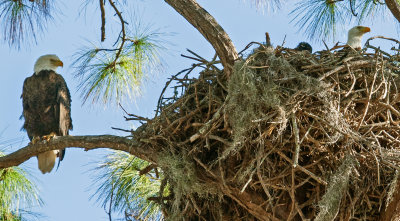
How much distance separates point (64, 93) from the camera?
5.29 m

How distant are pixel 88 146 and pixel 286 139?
1.24m

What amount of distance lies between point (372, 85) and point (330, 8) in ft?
5.03

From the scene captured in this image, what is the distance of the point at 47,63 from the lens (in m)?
5.50

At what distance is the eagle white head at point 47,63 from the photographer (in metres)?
5.46

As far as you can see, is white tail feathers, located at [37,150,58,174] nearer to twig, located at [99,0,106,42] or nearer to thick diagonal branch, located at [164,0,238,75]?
twig, located at [99,0,106,42]

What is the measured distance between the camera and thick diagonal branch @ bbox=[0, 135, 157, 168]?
3553 millimetres

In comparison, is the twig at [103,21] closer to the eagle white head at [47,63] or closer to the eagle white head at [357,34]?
the eagle white head at [47,63]

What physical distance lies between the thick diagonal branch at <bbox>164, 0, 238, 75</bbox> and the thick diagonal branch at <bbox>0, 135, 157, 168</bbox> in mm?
690

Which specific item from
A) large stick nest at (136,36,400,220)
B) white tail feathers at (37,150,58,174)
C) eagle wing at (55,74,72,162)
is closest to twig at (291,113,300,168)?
large stick nest at (136,36,400,220)

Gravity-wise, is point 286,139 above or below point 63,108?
below

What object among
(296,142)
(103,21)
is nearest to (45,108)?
(103,21)

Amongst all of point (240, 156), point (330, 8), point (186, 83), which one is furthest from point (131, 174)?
point (330, 8)

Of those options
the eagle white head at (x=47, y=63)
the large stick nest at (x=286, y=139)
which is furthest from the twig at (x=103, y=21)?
the eagle white head at (x=47, y=63)

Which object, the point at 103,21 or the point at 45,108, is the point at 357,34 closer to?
the point at 103,21
